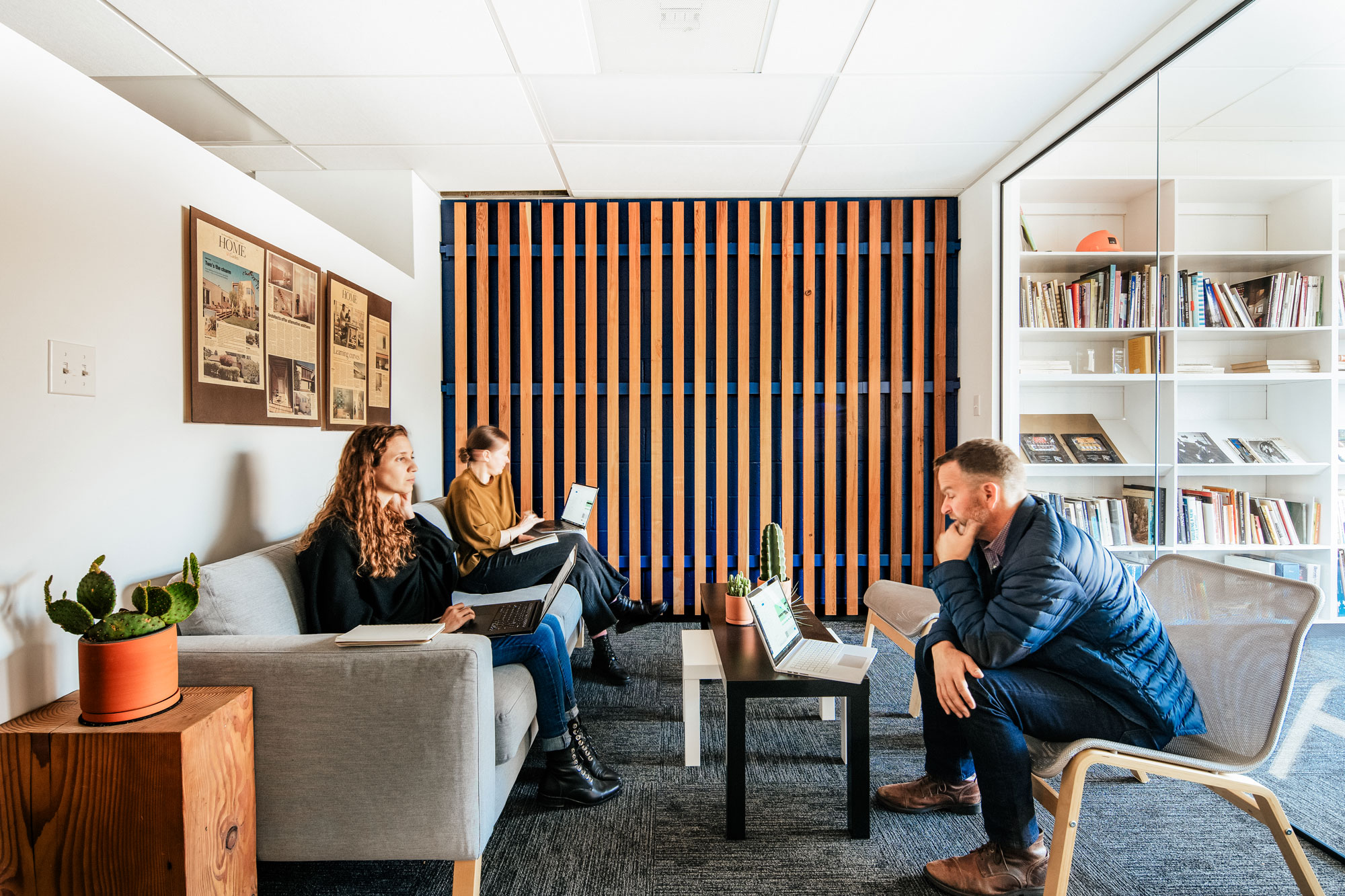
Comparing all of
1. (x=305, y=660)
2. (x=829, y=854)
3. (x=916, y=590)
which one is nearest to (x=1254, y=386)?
(x=916, y=590)

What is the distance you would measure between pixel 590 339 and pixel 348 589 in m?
2.59

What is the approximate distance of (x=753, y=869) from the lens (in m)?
1.90

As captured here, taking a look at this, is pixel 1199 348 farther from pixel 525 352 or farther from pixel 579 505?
pixel 525 352

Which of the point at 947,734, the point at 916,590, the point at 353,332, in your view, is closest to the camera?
the point at 947,734

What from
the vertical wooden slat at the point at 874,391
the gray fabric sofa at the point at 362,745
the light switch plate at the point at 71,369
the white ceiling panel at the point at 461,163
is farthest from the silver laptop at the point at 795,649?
the white ceiling panel at the point at 461,163

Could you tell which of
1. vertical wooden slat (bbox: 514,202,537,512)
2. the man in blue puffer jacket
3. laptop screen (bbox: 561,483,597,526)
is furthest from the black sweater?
vertical wooden slat (bbox: 514,202,537,512)

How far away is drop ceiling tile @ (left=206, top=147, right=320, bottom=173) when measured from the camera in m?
3.58

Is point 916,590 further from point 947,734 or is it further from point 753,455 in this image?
point 753,455

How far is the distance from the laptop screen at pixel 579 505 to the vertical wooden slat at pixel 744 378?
1039 millimetres

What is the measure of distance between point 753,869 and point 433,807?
2.90ft

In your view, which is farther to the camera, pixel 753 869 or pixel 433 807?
pixel 753 869

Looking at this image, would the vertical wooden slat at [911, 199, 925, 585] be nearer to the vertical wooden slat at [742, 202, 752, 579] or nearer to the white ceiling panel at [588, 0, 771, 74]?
the vertical wooden slat at [742, 202, 752, 579]

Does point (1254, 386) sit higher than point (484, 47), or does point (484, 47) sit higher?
point (484, 47)

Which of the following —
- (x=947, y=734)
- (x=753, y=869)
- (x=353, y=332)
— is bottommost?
(x=753, y=869)
